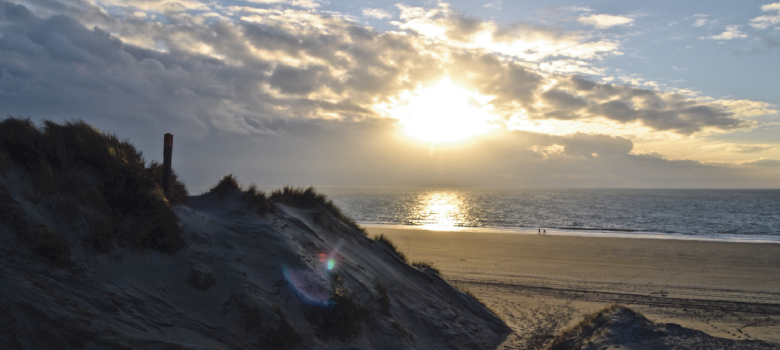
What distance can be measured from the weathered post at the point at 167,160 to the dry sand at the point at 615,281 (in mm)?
7289

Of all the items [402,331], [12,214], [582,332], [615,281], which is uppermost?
[12,214]

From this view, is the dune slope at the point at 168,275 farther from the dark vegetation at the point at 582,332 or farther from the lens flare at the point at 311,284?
the dark vegetation at the point at 582,332

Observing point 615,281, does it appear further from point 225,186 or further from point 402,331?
point 225,186

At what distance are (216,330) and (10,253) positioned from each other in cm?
228

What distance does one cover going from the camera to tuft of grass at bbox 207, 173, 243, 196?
26.6 feet

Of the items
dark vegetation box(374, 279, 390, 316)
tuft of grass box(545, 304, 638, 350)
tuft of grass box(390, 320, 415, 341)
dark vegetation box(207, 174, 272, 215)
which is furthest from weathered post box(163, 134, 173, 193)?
tuft of grass box(545, 304, 638, 350)

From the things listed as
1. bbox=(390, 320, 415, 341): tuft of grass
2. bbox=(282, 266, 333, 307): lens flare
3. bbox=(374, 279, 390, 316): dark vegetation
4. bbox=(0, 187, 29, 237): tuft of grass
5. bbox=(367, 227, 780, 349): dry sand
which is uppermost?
bbox=(0, 187, 29, 237): tuft of grass

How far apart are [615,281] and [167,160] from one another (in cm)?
1619

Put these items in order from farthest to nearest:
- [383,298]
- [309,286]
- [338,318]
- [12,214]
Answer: [383,298] → [309,286] → [338,318] → [12,214]

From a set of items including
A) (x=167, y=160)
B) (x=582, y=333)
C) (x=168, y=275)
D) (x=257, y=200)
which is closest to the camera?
(x=168, y=275)

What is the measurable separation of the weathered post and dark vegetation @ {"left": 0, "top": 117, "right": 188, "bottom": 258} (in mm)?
213

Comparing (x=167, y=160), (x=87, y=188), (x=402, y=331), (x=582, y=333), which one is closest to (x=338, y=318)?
(x=402, y=331)

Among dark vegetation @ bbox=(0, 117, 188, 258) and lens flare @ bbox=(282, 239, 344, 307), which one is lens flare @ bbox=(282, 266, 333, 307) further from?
dark vegetation @ bbox=(0, 117, 188, 258)

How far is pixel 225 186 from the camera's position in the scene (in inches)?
322
